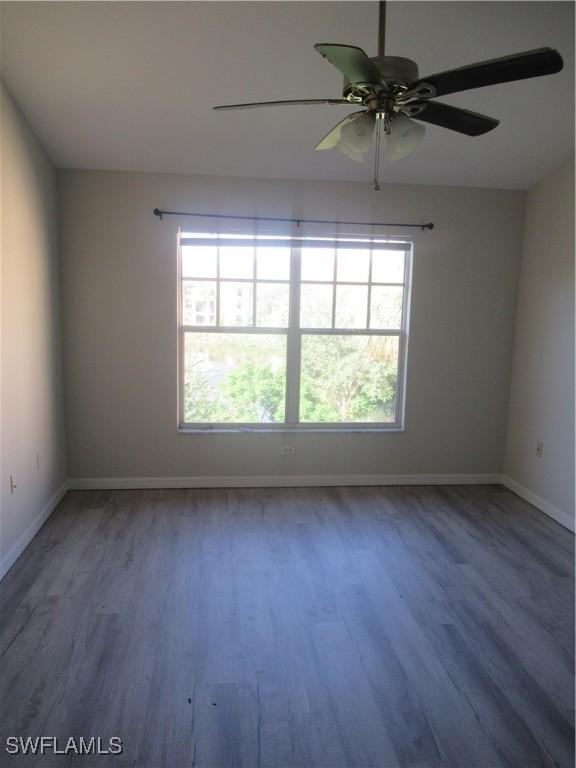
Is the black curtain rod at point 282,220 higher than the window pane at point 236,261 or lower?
higher

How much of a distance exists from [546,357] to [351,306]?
→ 5.21 ft

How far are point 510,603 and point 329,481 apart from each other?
6.12ft

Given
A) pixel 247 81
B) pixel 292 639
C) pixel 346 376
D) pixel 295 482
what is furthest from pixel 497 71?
pixel 295 482

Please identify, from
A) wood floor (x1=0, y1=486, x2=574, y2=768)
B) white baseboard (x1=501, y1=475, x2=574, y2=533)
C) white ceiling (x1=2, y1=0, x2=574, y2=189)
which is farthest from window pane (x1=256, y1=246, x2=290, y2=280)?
white baseboard (x1=501, y1=475, x2=574, y2=533)

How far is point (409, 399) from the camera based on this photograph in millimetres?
4207

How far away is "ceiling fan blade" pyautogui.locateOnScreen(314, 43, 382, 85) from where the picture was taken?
4.64 feet

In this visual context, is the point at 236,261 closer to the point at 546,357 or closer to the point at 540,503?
the point at 546,357

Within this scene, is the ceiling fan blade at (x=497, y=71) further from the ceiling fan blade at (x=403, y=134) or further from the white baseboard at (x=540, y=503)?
the white baseboard at (x=540, y=503)

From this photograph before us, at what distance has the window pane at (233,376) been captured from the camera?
4.05 meters

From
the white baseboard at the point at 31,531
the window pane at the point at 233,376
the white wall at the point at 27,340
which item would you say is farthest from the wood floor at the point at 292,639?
the window pane at the point at 233,376

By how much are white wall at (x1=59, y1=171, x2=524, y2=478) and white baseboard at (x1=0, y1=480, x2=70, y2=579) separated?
27 centimetres

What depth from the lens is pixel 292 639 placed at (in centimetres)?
224

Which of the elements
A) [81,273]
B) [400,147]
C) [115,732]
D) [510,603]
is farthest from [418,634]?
[81,273]

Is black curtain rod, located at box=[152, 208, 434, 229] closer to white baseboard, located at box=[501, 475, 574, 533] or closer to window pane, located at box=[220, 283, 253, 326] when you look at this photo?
window pane, located at box=[220, 283, 253, 326]
